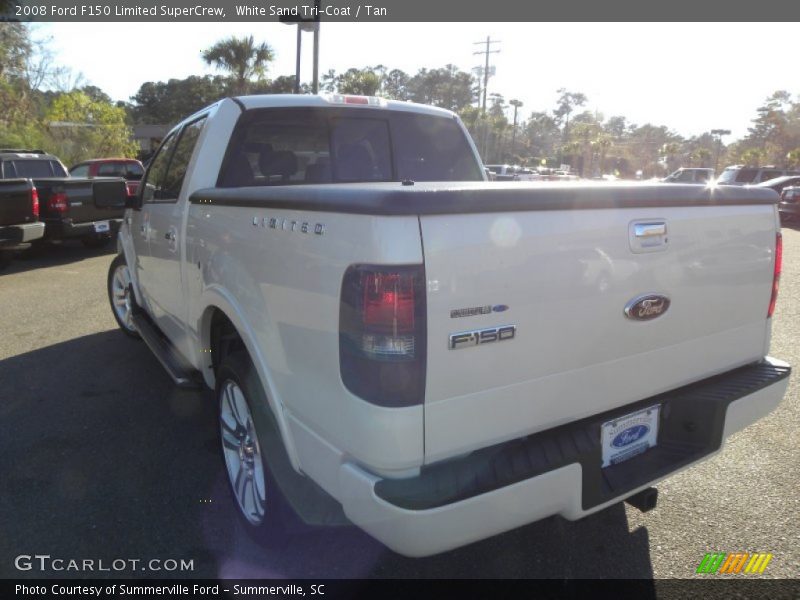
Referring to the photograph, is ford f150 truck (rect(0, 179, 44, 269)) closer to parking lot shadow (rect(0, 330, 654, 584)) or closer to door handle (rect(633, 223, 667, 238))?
parking lot shadow (rect(0, 330, 654, 584))

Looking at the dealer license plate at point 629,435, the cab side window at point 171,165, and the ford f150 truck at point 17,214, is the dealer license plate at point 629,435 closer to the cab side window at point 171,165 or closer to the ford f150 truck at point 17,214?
the cab side window at point 171,165

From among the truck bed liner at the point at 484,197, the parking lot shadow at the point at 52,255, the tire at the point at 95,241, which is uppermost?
the truck bed liner at the point at 484,197

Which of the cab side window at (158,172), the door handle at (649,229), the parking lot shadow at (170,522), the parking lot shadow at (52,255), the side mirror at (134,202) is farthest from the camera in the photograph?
the parking lot shadow at (52,255)

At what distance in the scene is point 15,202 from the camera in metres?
9.09

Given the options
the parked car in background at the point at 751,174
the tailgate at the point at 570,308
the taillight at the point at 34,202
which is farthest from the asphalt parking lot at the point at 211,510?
the parked car in background at the point at 751,174

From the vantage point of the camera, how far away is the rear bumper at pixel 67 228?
34.7ft

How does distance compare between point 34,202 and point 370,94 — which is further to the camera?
point 370,94

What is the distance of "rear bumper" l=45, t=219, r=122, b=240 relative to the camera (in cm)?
1056

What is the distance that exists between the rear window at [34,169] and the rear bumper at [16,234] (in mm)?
3121

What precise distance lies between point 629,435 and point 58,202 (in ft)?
36.1

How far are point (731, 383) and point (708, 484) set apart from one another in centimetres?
89

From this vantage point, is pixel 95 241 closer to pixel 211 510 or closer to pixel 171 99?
pixel 211 510

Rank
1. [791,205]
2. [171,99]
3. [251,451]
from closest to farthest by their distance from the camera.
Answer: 1. [251,451]
2. [791,205]
3. [171,99]

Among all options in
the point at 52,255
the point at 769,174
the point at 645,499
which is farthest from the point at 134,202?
the point at 769,174
